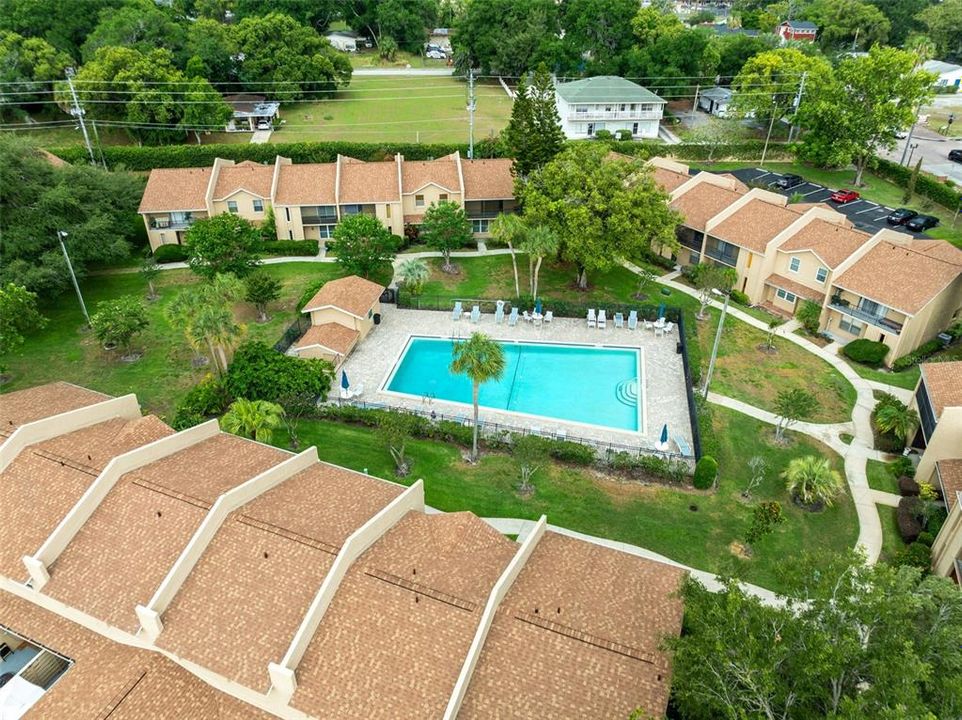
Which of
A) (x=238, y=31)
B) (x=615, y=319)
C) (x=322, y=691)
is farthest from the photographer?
(x=238, y=31)

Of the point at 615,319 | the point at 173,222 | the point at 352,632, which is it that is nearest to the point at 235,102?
the point at 173,222

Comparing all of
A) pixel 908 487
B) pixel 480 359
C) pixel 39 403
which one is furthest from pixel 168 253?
pixel 908 487

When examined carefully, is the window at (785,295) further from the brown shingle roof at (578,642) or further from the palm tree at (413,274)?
the brown shingle roof at (578,642)

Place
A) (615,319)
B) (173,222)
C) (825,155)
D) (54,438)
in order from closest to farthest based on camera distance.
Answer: (54,438)
(615,319)
(173,222)
(825,155)

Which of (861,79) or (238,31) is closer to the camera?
(861,79)

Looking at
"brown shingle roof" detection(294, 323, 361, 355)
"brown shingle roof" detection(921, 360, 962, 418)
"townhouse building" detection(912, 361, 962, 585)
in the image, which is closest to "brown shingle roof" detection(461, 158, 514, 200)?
"brown shingle roof" detection(294, 323, 361, 355)

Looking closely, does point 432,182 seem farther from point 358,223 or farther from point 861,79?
point 861,79
